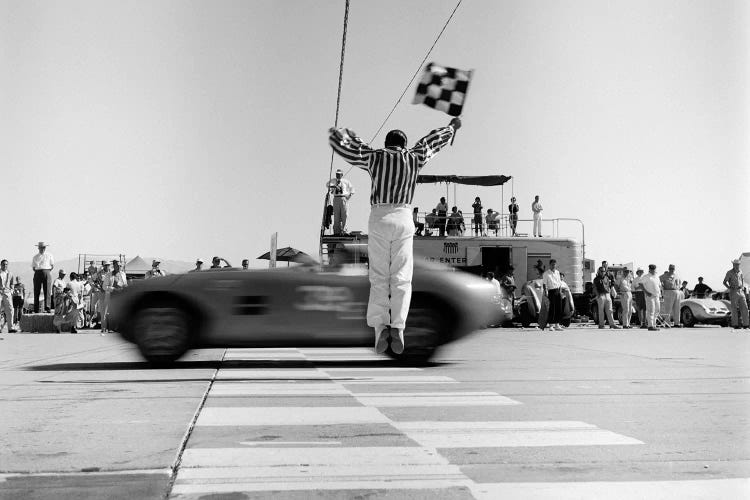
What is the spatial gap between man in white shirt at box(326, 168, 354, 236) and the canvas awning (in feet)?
20.2

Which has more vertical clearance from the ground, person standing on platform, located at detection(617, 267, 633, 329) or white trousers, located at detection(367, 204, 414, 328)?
white trousers, located at detection(367, 204, 414, 328)

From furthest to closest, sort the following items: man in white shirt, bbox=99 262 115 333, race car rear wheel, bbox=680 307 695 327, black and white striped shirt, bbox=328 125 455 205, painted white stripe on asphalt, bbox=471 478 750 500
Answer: race car rear wheel, bbox=680 307 695 327
man in white shirt, bbox=99 262 115 333
black and white striped shirt, bbox=328 125 455 205
painted white stripe on asphalt, bbox=471 478 750 500

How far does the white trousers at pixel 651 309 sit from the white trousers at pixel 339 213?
28.3 ft

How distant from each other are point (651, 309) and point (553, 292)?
2495 millimetres

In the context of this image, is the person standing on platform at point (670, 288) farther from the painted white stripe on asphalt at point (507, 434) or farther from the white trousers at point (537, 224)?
the painted white stripe on asphalt at point (507, 434)

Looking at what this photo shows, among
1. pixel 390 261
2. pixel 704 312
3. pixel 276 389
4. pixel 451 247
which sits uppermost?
pixel 451 247

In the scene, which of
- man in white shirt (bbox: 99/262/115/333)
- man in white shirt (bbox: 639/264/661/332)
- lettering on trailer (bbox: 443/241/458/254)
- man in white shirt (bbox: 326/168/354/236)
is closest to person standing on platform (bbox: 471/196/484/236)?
lettering on trailer (bbox: 443/241/458/254)

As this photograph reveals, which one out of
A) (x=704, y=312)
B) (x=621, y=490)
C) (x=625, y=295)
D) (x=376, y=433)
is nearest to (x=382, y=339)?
(x=376, y=433)

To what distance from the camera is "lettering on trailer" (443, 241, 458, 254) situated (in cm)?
2459

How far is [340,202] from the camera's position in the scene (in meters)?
23.6

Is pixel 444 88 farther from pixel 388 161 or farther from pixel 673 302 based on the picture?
pixel 673 302

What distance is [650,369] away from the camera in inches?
301

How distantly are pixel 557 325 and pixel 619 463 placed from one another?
16785 millimetres

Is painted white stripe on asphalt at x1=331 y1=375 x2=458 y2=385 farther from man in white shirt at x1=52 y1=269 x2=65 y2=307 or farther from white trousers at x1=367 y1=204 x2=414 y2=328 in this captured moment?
man in white shirt at x1=52 y1=269 x2=65 y2=307
